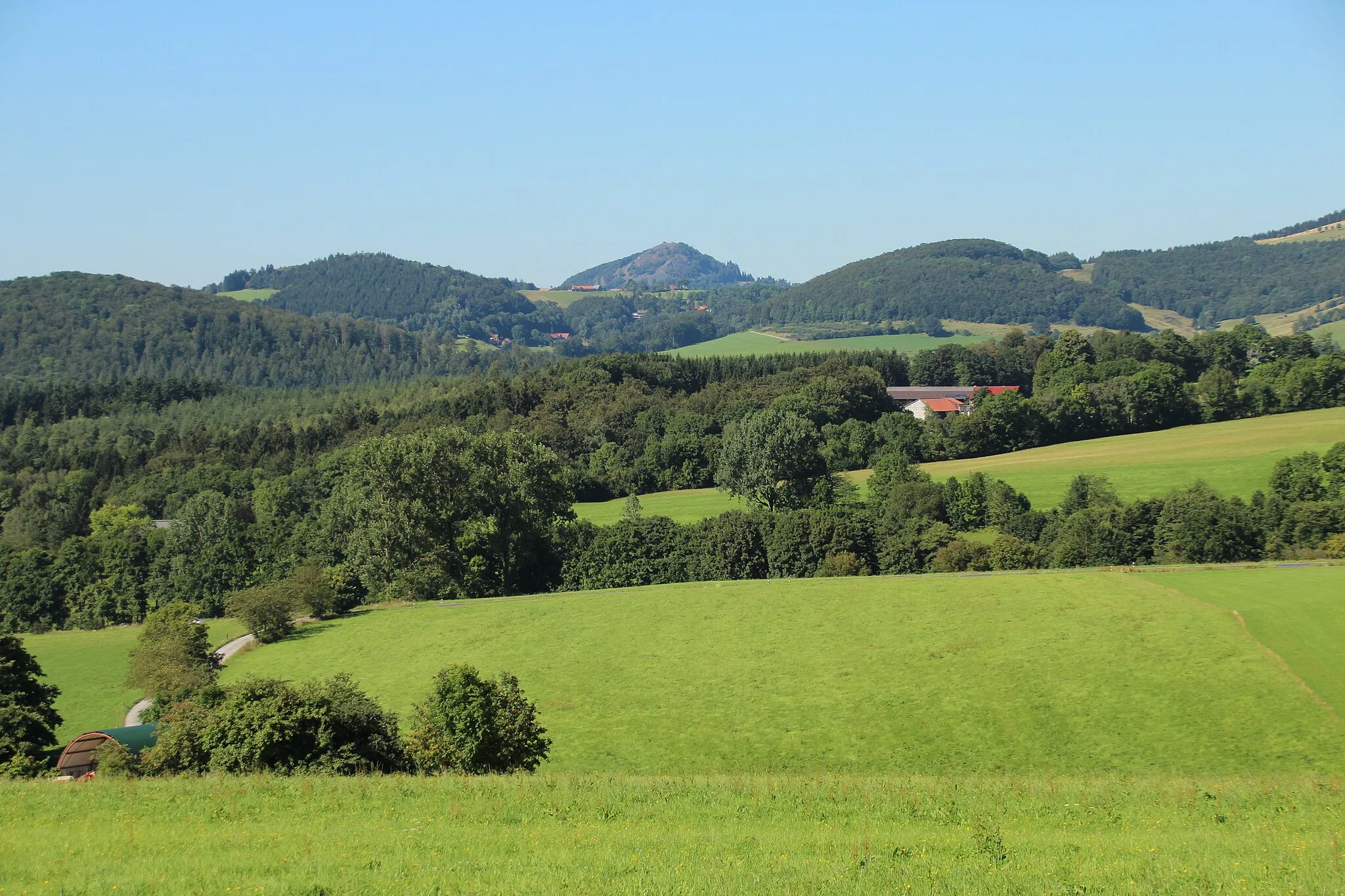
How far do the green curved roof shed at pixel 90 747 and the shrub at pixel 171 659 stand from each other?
1056 cm

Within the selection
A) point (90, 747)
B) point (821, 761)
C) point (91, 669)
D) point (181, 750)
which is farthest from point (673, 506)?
point (181, 750)

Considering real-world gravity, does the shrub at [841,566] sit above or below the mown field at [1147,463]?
below

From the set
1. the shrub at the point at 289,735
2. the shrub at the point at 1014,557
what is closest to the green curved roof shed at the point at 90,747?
the shrub at the point at 289,735

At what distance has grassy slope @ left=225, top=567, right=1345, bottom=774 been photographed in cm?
3525

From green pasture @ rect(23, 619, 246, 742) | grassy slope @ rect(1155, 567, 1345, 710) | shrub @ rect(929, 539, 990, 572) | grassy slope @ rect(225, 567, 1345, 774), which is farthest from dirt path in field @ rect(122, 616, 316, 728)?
grassy slope @ rect(1155, 567, 1345, 710)

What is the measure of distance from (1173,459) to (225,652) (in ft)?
255

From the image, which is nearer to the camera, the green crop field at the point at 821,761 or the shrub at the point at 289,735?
the green crop field at the point at 821,761

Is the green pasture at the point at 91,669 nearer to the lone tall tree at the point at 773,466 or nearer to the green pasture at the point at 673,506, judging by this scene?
the green pasture at the point at 673,506

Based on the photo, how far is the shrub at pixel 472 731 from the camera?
28.2 meters

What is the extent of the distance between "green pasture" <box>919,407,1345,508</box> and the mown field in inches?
2.9

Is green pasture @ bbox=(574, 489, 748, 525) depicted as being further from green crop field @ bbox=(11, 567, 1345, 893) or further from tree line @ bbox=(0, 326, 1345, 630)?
green crop field @ bbox=(11, 567, 1345, 893)

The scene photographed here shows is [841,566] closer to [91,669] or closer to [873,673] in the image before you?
[873,673]

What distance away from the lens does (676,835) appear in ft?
60.1

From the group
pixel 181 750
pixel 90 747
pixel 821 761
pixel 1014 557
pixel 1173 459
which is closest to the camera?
pixel 181 750
